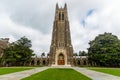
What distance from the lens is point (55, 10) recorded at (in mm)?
66688

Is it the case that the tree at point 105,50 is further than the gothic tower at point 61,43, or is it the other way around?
the gothic tower at point 61,43

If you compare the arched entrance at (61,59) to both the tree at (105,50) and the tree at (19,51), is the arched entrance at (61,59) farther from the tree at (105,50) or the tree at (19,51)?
the tree at (105,50)

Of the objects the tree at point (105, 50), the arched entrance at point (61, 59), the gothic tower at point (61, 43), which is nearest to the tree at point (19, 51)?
the gothic tower at point (61, 43)

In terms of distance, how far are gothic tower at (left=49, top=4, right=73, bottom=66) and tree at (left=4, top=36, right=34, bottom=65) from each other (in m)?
9.02

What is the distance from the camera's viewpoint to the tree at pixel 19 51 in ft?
165

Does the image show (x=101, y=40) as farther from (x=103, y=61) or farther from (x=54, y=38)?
(x=54, y=38)

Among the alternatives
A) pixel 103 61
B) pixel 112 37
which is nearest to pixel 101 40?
pixel 112 37

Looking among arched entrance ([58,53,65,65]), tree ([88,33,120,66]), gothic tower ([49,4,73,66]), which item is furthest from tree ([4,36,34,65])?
tree ([88,33,120,66])

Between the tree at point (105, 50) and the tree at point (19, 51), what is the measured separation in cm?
2178

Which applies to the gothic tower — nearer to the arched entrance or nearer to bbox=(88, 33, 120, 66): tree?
the arched entrance

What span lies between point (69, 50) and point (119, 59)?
19.7 metres

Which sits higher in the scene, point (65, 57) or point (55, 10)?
point (55, 10)

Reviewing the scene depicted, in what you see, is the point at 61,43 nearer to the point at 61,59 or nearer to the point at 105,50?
the point at 61,59

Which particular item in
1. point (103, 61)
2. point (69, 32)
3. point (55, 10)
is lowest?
point (103, 61)
